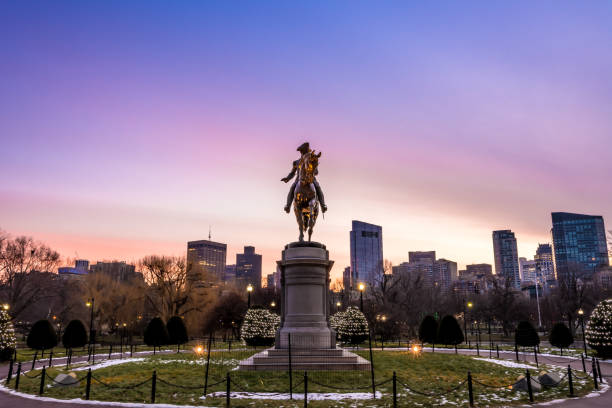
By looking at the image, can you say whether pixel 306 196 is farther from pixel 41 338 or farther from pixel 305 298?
pixel 41 338

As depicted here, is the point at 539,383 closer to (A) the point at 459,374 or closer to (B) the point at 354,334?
(A) the point at 459,374

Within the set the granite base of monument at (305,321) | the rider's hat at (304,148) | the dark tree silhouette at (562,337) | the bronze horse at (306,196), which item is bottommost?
the dark tree silhouette at (562,337)

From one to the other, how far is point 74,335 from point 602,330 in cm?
4031

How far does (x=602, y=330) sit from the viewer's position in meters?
29.5

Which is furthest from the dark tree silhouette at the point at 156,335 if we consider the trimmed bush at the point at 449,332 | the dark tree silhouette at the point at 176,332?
the trimmed bush at the point at 449,332

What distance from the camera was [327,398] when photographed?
51.4 ft

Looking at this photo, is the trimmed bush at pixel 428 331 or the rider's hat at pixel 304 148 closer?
the rider's hat at pixel 304 148

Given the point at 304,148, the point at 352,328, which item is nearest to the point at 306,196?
the point at 304,148

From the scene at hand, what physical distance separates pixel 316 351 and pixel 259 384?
4.71 m

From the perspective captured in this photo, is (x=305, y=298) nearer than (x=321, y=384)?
No

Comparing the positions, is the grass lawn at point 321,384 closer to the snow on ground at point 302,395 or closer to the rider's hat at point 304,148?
the snow on ground at point 302,395

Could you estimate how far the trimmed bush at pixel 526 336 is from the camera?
35.9m

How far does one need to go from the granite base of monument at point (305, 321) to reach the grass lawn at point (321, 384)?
3.60 feet

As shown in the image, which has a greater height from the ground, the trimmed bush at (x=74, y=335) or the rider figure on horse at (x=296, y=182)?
the rider figure on horse at (x=296, y=182)
